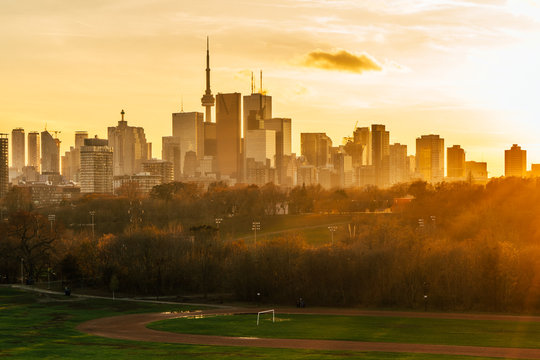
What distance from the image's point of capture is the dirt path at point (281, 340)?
4912 cm

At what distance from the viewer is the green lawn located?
54344 millimetres

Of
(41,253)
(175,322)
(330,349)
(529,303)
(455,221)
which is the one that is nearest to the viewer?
(330,349)

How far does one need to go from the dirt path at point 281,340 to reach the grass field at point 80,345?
1.75 m

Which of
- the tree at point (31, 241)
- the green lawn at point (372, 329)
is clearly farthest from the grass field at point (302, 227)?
the green lawn at point (372, 329)

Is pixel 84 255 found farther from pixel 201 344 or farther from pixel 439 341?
pixel 439 341

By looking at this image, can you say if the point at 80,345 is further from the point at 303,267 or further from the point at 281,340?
the point at 303,267

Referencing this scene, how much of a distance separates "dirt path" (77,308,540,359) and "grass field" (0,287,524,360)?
68.8 inches

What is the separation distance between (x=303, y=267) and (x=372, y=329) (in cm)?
2542

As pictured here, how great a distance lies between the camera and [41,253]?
109375 mm

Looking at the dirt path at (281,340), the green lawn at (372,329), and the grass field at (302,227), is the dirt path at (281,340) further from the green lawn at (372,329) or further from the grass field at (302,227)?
the grass field at (302,227)

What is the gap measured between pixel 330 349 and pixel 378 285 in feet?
101

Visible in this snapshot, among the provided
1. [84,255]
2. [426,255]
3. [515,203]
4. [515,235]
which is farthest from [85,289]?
[515,203]

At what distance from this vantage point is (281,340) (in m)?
54.2

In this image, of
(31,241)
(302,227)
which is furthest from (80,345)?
(302,227)
